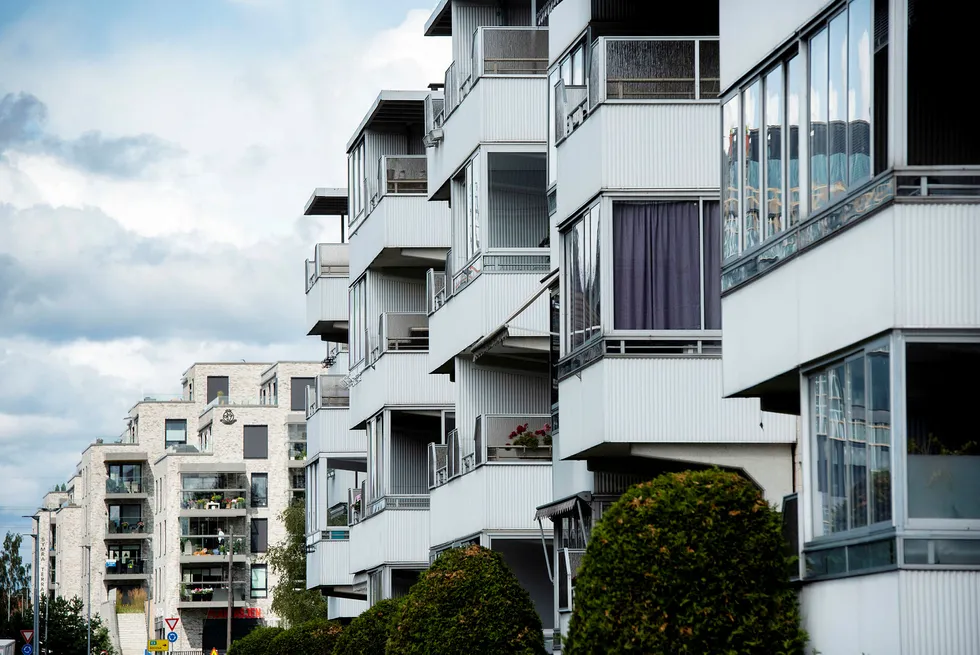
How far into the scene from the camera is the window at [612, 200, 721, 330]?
2264cm

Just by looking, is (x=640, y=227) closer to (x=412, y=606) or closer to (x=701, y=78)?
(x=701, y=78)

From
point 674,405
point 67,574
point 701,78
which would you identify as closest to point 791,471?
point 674,405

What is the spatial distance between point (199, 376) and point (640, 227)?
118m

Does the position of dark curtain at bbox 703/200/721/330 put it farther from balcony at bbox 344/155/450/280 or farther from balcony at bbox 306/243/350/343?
balcony at bbox 306/243/350/343

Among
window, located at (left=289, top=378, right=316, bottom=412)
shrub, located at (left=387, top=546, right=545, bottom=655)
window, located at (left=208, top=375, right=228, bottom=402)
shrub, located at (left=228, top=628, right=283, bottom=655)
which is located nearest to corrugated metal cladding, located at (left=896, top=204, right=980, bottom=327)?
shrub, located at (left=387, top=546, right=545, bottom=655)

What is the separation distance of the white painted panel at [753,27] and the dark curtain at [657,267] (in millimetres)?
3797

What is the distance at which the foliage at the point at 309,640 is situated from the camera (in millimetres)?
43406

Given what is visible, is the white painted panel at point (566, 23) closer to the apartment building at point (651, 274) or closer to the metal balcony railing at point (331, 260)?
the apartment building at point (651, 274)

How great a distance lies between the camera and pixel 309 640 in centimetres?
4459

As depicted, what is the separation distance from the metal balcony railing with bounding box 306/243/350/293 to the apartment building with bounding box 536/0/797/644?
25.8m

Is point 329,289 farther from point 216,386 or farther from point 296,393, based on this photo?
point 216,386

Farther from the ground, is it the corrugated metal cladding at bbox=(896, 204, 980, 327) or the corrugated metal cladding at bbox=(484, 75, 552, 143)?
the corrugated metal cladding at bbox=(484, 75, 552, 143)

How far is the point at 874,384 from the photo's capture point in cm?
1504

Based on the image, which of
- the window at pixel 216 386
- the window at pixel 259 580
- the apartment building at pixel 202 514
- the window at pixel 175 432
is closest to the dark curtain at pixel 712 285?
the apartment building at pixel 202 514
